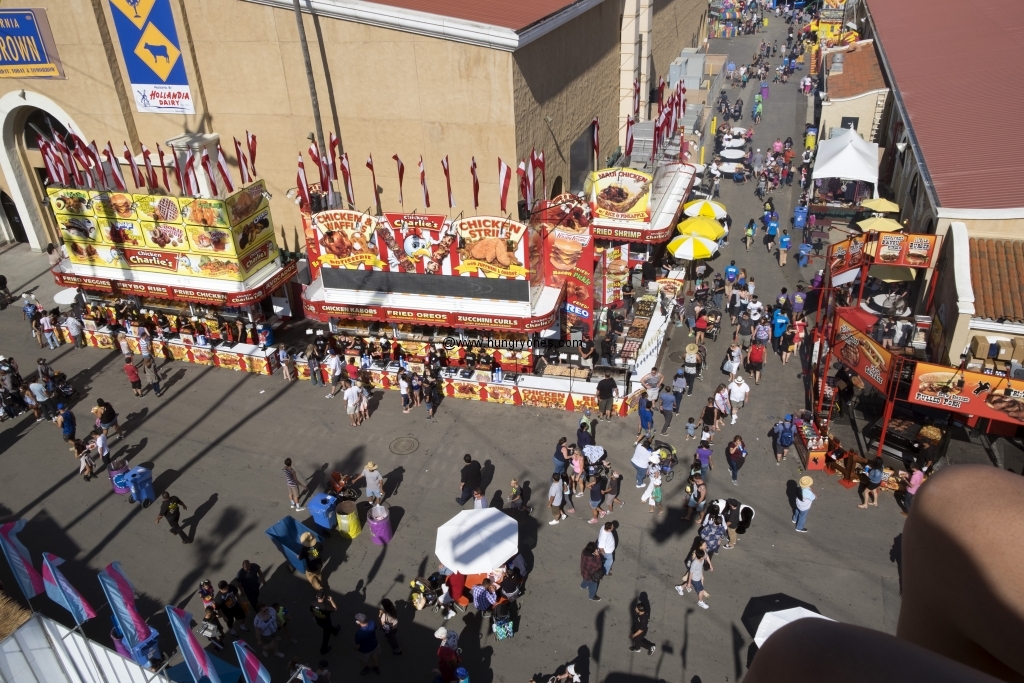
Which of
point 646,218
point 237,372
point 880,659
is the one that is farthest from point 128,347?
point 880,659

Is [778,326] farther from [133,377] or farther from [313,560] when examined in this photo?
[133,377]

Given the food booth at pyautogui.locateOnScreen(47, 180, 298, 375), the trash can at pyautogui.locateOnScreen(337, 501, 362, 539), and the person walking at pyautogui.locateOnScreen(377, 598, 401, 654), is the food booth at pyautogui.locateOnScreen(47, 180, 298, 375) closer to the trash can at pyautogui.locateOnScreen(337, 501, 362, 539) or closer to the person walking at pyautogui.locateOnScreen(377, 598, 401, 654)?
the trash can at pyautogui.locateOnScreen(337, 501, 362, 539)

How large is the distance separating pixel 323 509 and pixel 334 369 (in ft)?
21.7

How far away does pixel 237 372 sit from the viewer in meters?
24.3

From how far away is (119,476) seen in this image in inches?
720

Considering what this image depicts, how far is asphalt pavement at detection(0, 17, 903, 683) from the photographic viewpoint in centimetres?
1405

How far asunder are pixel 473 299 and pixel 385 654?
1065cm

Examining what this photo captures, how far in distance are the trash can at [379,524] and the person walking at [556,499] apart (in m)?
3.84

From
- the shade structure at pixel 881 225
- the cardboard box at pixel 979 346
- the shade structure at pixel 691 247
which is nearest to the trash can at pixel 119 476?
the shade structure at pixel 691 247

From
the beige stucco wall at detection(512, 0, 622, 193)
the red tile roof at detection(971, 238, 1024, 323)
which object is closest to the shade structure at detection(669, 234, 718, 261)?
the beige stucco wall at detection(512, 0, 622, 193)

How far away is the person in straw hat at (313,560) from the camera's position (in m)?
14.8

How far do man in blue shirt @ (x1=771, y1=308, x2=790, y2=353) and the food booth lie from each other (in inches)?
652

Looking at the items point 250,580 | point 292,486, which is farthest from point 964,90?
point 250,580

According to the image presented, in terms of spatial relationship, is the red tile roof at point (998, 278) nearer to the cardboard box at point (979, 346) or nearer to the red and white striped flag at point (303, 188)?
the cardboard box at point (979, 346)
